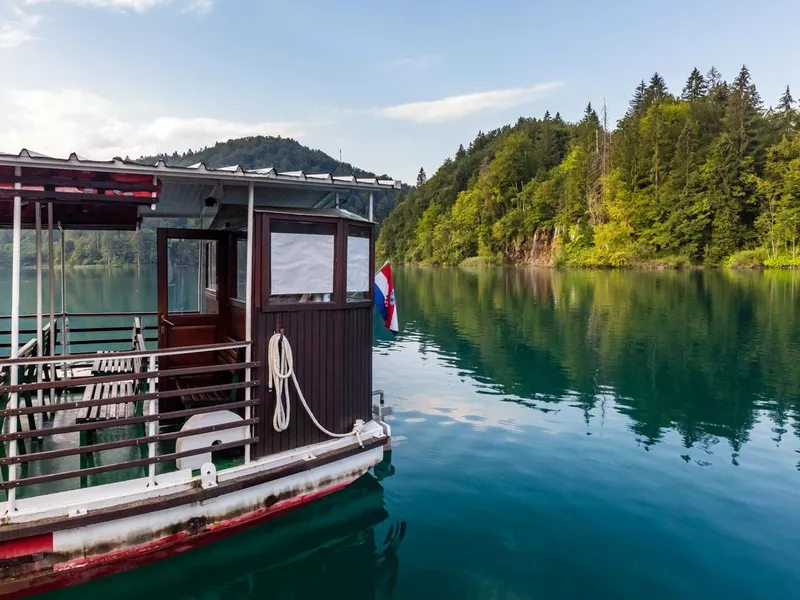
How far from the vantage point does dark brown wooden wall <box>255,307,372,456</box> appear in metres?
5.81

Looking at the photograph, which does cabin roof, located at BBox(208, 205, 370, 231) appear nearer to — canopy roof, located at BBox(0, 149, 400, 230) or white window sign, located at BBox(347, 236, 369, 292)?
canopy roof, located at BBox(0, 149, 400, 230)

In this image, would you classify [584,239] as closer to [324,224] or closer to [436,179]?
[436,179]

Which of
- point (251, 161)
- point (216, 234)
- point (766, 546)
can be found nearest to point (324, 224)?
point (216, 234)

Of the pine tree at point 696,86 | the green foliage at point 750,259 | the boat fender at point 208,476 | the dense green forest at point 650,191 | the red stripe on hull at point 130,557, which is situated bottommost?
the red stripe on hull at point 130,557

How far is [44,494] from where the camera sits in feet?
16.4

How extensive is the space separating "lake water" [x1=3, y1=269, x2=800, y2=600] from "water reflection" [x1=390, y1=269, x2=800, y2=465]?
0.31 feet

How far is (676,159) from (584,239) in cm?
1542

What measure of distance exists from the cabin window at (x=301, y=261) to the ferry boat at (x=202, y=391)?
0.02 m

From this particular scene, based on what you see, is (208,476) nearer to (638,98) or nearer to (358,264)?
(358,264)

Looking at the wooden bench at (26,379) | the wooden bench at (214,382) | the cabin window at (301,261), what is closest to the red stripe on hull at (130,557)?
the wooden bench at (214,382)

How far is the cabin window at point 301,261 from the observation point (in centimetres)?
577

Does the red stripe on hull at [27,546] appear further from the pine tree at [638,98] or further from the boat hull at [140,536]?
the pine tree at [638,98]

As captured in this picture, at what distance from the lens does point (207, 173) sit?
5.25m

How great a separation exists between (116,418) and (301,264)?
246 cm
